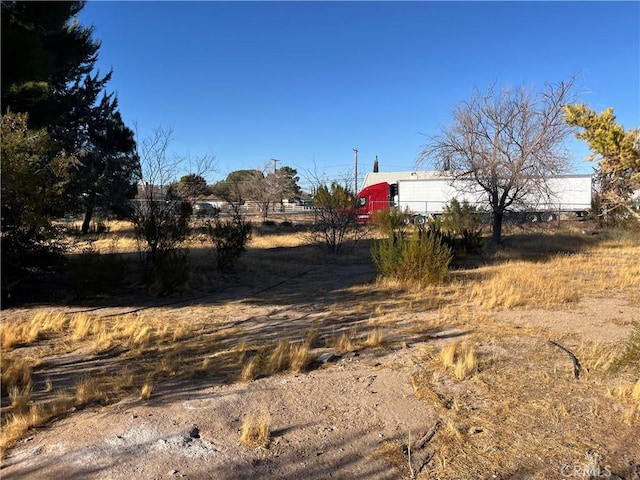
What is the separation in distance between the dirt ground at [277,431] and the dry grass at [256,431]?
5cm

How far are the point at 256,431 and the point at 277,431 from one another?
176 mm

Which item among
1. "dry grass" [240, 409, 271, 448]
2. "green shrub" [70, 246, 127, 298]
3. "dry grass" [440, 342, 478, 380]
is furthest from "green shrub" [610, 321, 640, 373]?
"green shrub" [70, 246, 127, 298]

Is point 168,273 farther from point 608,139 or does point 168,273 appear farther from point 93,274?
point 608,139

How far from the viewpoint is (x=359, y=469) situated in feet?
10.1

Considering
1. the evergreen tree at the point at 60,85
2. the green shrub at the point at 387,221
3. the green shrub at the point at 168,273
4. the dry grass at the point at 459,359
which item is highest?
the evergreen tree at the point at 60,85

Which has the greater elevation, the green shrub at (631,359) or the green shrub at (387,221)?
the green shrub at (387,221)

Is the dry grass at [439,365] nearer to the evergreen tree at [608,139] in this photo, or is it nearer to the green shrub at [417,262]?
the green shrub at [417,262]

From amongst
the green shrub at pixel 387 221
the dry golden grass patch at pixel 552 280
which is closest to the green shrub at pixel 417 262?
the dry golden grass patch at pixel 552 280

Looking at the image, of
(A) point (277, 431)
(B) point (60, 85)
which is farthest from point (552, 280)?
(B) point (60, 85)

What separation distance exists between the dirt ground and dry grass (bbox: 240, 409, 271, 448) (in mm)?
52

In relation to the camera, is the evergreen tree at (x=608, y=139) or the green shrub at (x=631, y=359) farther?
the green shrub at (x=631, y=359)

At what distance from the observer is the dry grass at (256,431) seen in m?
3.41

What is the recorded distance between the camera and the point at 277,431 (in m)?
3.61

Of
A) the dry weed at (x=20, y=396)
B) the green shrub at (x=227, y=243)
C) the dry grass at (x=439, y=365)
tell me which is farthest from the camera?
the green shrub at (x=227, y=243)
